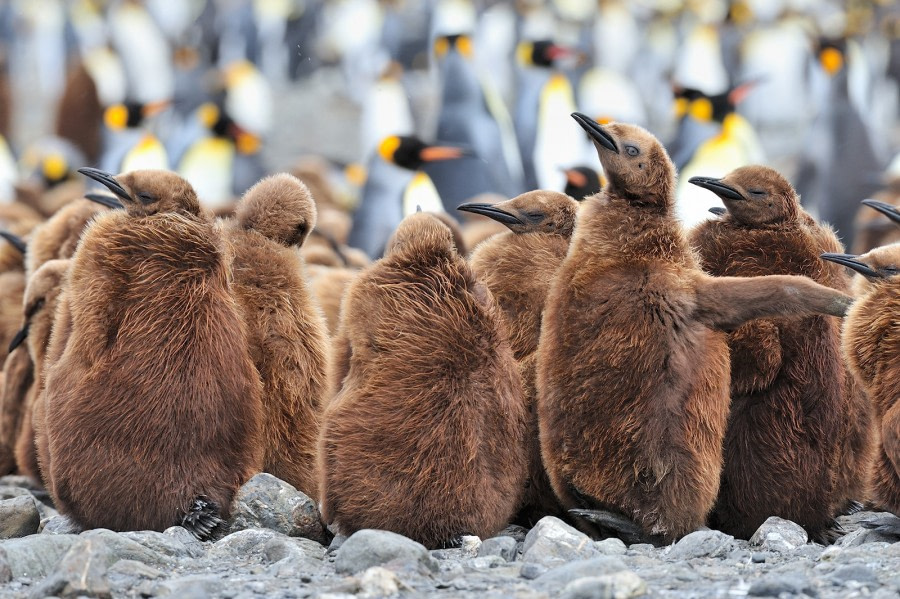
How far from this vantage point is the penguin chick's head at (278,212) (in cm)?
Result: 483

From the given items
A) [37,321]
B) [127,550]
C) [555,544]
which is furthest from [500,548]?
[37,321]

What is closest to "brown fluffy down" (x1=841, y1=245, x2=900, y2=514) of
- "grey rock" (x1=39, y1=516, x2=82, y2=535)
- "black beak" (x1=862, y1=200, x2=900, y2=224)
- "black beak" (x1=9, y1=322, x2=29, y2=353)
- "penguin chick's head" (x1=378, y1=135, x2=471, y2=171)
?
"black beak" (x1=862, y1=200, x2=900, y2=224)

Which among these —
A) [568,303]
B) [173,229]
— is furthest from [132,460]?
[568,303]

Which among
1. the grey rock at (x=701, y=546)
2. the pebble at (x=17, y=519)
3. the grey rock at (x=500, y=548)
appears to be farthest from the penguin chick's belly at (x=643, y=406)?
the pebble at (x=17, y=519)

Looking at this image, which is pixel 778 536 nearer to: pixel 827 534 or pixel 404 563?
pixel 827 534

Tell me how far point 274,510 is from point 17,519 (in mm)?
974

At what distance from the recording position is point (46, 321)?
5445 millimetres

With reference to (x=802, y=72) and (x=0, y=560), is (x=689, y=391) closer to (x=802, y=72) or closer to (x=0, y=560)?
(x=0, y=560)

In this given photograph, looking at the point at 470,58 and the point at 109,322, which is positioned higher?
the point at 470,58

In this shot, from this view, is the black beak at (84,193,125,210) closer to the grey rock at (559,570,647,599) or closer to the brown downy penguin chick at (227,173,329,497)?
the brown downy penguin chick at (227,173,329,497)

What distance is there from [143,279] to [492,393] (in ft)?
4.10

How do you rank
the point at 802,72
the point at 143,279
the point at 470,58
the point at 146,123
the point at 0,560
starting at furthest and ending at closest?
the point at 802,72
the point at 470,58
the point at 146,123
the point at 143,279
the point at 0,560

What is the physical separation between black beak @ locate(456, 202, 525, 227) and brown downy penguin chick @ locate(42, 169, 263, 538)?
39.3 inches

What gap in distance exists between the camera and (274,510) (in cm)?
425
